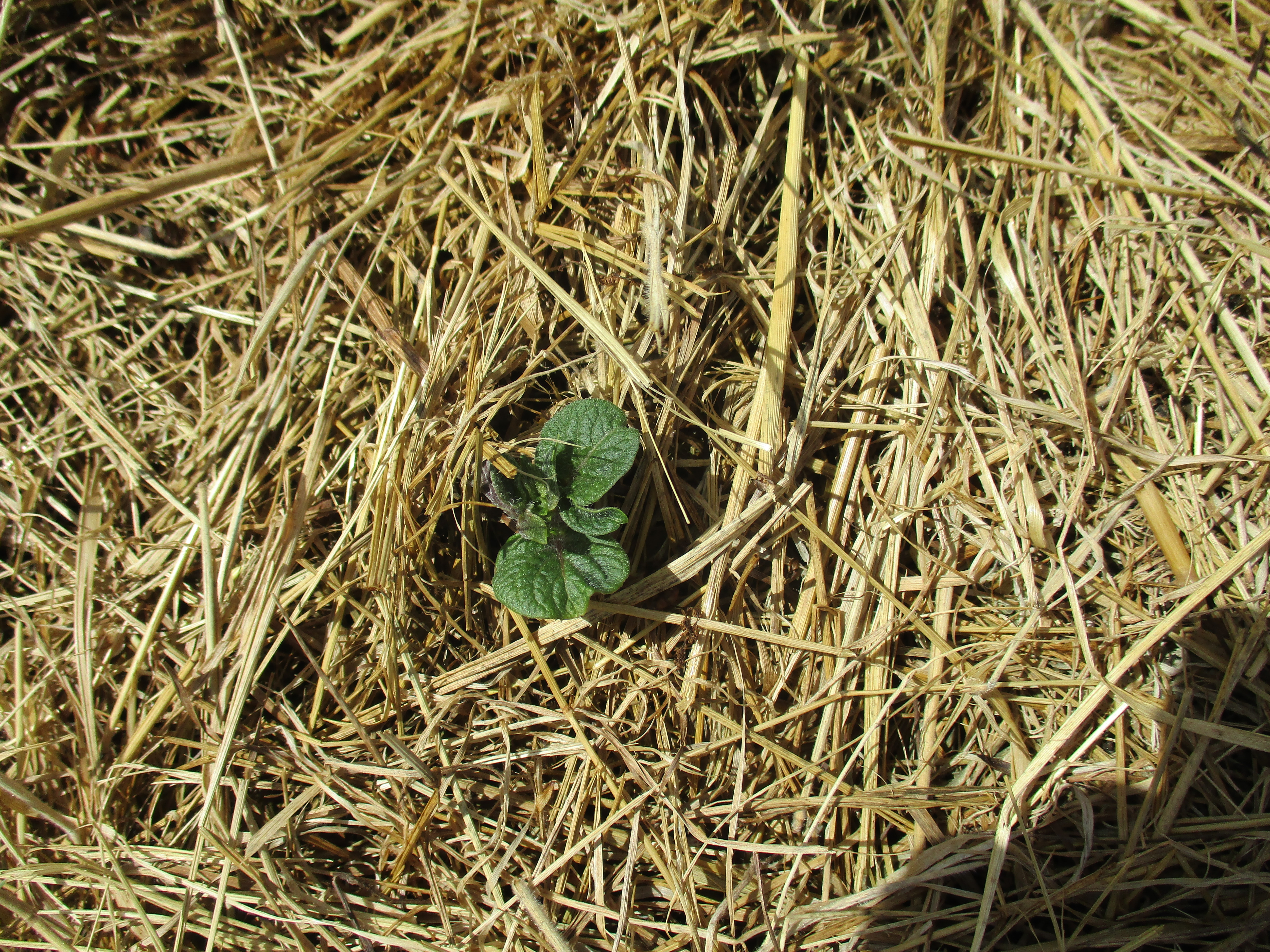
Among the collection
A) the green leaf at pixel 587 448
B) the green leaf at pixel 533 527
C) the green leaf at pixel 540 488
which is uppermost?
the green leaf at pixel 587 448

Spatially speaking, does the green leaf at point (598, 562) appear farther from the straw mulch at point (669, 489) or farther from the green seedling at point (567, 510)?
the straw mulch at point (669, 489)

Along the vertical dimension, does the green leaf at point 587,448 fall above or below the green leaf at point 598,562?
above

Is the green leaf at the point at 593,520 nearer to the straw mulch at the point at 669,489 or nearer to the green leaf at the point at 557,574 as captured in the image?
the green leaf at the point at 557,574

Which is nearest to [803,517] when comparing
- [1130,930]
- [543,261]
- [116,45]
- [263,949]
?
[543,261]

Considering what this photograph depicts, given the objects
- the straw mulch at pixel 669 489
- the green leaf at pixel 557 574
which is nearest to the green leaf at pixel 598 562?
the green leaf at pixel 557 574

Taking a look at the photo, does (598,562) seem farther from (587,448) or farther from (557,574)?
(587,448)

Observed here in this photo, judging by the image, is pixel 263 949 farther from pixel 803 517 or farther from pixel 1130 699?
pixel 1130 699
